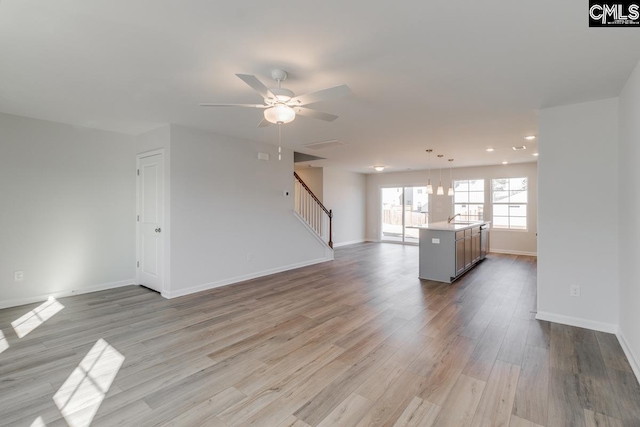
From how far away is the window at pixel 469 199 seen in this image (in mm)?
8844

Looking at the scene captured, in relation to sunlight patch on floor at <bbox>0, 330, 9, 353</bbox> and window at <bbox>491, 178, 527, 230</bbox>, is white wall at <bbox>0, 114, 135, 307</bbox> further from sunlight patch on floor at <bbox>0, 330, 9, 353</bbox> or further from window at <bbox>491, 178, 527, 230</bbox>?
window at <bbox>491, 178, 527, 230</bbox>

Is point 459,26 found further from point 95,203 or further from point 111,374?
point 95,203

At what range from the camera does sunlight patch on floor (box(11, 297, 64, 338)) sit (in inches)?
Answer: 129

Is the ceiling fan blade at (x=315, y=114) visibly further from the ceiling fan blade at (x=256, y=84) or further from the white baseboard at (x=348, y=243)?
the white baseboard at (x=348, y=243)

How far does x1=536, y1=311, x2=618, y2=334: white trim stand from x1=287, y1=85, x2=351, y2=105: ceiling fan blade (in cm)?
347

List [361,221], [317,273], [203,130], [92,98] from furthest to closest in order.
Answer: [361,221] → [317,273] → [203,130] → [92,98]

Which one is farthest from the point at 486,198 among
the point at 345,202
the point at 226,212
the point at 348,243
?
the point at 226,212

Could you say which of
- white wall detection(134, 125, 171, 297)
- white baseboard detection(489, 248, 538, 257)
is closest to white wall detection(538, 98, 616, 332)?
white wall detection(134, 125, 171, 297)

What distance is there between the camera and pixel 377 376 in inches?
93.4

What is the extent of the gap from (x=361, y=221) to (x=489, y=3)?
30.7 ft

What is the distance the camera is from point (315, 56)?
7.75ft

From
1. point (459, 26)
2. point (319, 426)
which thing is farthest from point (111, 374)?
point (459, 26)

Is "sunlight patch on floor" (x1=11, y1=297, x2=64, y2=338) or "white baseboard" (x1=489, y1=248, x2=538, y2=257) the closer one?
"sunlight patch on floor" (x1=11, y1=297, x2=64, y2=338)

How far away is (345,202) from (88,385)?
8.40m
